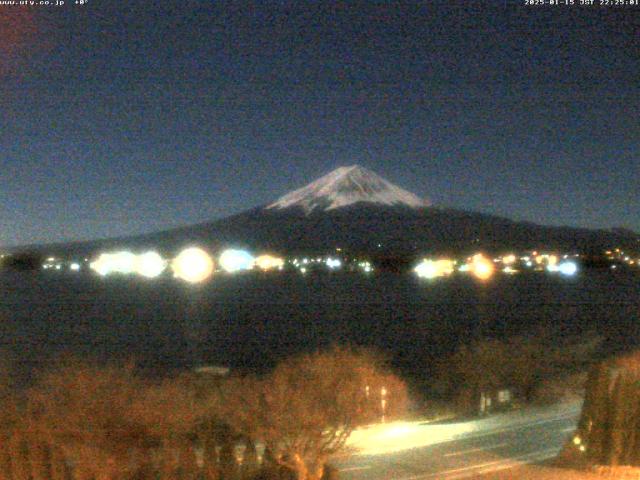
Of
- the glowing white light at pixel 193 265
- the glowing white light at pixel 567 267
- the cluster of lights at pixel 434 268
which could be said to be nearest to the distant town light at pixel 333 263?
the cluster of lights at pixel 434 268

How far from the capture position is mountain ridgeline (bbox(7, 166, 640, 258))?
4394 cm

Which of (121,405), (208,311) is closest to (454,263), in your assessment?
(208,311)

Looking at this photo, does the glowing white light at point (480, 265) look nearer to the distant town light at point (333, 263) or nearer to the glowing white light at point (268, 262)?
the distant town light at point (333, 263)

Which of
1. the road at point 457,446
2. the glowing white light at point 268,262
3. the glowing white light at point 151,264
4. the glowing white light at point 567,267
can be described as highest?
the glowing white light at point 151,264

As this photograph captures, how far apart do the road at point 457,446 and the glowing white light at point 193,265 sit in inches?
1498

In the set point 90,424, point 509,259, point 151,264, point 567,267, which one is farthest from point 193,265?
point 90,424

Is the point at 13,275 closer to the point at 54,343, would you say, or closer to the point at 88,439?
the point at 54,343

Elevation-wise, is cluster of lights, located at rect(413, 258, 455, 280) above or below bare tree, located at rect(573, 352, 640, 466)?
above

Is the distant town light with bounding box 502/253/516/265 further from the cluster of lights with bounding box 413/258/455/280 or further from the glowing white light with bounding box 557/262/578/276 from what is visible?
the cluster of lights with bounding box 413/258/455/280

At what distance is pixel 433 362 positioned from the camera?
2262 cm

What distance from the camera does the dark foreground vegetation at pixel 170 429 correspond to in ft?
23.7

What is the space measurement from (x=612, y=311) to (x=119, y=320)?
63.0 feet

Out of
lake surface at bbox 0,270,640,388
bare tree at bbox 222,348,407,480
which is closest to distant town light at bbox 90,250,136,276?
lake surface at bbox 0,270,640,388

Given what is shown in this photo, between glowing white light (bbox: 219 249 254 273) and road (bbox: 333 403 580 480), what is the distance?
1382 inches
